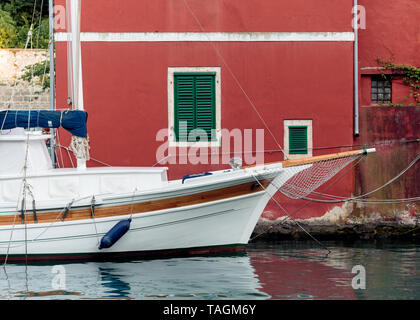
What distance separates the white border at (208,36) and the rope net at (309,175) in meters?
3.49

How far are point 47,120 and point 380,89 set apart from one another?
7.76 metres

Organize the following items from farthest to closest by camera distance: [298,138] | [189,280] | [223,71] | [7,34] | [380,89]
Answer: [7,34]
[380,89]
[298,138]
[223,71]
[189,280]

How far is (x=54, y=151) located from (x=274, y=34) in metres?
5.55

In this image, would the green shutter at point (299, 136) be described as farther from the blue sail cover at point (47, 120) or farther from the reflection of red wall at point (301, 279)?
the blue sail cover at point (47, 120)

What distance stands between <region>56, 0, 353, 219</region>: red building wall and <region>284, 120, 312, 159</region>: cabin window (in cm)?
13

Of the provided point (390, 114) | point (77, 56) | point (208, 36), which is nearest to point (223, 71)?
point (208, 36)

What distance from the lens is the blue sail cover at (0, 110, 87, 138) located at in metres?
14.3

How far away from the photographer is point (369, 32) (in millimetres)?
17453

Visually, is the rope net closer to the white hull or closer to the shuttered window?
the white hull

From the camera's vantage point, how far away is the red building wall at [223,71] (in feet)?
54.6

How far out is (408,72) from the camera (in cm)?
1741

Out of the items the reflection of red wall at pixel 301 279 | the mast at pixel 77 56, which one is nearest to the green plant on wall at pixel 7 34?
the mast at pixel 77 56

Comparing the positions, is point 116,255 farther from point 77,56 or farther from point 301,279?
point 77,56

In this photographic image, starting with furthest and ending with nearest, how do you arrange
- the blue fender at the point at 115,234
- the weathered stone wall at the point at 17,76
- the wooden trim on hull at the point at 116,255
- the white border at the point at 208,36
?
the weathered stone wall at the point at 17,76 < the white border at the point at 208,36 < the wooden trim on hull at the point at 116,255 < the blue fender at the point at 115,234
